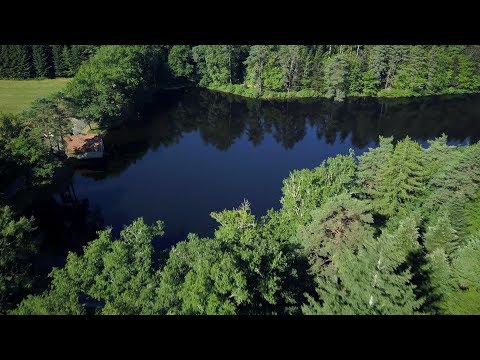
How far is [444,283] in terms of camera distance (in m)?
22.5

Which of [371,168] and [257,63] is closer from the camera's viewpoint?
[371,168]

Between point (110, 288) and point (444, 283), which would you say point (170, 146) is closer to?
point (110, 288)

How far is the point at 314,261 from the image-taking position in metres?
25.5

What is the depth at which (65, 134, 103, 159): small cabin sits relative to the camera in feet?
163

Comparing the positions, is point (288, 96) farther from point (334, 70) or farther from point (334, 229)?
point (334, 229)

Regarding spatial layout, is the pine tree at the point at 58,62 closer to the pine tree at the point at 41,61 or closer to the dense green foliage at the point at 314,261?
the pine tree at the point at 41,61

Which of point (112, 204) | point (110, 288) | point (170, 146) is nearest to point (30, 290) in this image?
point (110, 288)

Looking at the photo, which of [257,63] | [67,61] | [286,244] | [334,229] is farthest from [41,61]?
[334,229]

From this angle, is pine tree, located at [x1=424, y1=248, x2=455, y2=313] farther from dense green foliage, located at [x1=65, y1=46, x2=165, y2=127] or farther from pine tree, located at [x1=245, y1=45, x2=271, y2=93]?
pine tree, located at [x1=245, y1=45, x2=271, y2=93]

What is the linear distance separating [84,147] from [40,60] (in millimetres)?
36722

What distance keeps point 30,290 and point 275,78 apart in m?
62.7

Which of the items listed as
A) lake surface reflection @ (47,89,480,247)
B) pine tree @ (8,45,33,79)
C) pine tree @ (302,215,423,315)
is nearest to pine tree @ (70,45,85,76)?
pine tree @ (8,45,33,79)

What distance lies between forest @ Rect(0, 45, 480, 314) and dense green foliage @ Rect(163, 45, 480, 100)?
22292 millimetres

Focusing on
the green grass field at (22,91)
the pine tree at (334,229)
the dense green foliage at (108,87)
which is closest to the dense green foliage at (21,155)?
the dense green foliage at (108,87)
